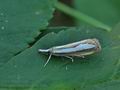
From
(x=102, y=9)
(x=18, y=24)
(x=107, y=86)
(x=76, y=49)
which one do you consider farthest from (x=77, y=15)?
(x=107, y=86)

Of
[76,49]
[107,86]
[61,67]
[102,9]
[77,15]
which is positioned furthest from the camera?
[102,9]

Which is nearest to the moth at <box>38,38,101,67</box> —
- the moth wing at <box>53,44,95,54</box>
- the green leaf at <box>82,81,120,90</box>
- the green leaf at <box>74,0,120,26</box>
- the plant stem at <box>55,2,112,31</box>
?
the moth wing at <box>53,44,95,54</box>

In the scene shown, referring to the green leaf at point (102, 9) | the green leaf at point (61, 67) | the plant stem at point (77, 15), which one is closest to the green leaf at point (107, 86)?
the green leaf at point (61, 67)

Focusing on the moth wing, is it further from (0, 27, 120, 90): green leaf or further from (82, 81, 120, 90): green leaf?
(82, 81, 120, 90): green leaf

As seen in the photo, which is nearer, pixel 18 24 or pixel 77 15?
pixel 18 24

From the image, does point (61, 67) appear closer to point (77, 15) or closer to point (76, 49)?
point (76, 49)

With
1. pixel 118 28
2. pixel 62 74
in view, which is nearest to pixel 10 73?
pixel 62 74

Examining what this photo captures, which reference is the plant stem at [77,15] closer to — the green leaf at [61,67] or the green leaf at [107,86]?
the green leaf at [61,67]
